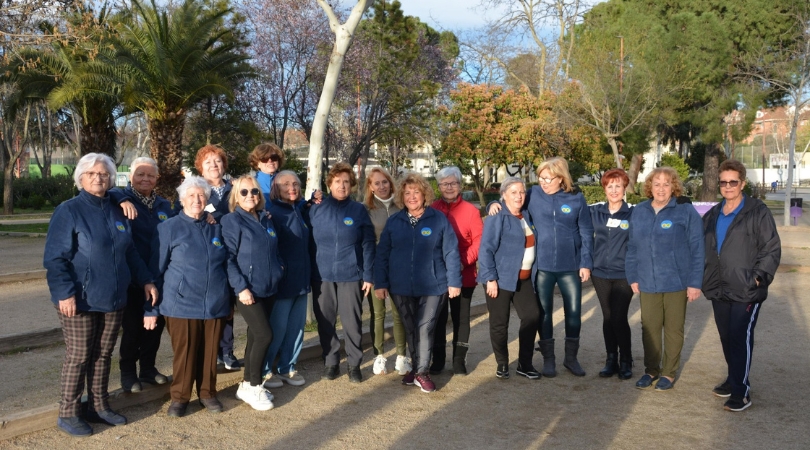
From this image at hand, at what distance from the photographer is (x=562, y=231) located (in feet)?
19.4

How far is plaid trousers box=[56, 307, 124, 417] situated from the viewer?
177 inches

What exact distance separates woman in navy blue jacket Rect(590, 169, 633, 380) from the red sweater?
1016 millimetres

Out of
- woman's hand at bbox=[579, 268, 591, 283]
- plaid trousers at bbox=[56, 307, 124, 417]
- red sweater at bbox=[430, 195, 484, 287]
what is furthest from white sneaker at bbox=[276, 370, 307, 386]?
woman's hand at bbox=[579, 268, 591, 283]

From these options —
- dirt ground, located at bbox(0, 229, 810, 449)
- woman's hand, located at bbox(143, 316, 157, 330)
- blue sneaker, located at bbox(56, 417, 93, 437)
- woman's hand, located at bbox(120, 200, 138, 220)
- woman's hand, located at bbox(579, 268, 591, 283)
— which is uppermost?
woman's hand, located at bbox(120, 200, 138, 220)

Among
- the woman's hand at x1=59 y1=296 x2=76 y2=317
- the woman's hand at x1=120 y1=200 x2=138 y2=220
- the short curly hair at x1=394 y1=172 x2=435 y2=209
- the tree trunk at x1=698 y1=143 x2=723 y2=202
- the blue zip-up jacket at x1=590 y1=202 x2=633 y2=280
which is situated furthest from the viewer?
the tree trunk at x1=698 y1=143 x2=723 y2=202

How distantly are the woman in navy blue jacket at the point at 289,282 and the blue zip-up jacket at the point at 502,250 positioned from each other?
4.78ft

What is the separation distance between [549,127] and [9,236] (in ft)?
65.7

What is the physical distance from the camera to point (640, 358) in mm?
6707

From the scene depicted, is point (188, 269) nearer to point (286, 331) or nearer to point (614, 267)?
point (286, 331)

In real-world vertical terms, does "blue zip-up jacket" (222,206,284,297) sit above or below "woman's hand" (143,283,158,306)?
above

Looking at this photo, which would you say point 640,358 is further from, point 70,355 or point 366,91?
point 366,91

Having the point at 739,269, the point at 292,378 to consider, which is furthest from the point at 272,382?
the point at 739,269

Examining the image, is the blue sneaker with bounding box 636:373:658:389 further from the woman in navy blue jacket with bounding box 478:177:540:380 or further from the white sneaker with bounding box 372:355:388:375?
the white sneaker with bounding box 372:355:388:375

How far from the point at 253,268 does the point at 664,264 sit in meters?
3.21
